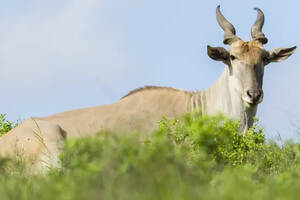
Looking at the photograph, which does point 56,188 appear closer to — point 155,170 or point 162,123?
point 155,170

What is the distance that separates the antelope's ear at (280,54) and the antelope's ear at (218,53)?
2.26 feet

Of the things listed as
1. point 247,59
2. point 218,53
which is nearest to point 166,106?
point 218,53

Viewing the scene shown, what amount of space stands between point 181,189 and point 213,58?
621cm

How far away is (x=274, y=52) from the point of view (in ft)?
32.5

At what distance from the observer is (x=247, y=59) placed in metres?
9.29

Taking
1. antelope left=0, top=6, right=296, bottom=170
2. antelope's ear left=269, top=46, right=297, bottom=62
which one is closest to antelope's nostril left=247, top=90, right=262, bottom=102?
antelope left=0, top=6, right=296, bottom=170

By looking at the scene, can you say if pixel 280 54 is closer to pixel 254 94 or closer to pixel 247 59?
pixel 247 59

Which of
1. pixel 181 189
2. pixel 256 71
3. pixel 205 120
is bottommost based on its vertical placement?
pixel 181 189

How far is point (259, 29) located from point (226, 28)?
49 cm

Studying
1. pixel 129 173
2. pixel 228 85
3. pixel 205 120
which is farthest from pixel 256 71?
pixel 129 173

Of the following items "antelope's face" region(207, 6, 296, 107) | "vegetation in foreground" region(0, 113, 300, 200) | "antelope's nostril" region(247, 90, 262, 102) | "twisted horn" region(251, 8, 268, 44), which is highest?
"twisted horn" region(251, 8, 268, 44)

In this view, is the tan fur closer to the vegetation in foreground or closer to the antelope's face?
the antelope's face

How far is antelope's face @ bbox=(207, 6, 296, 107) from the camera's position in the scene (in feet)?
29.6

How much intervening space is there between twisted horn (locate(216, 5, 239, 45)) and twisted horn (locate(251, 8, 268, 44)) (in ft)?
0.97
